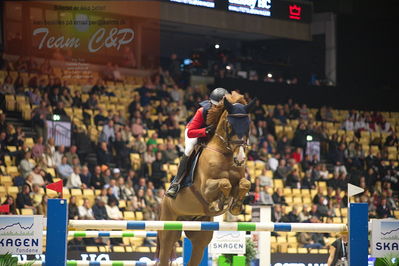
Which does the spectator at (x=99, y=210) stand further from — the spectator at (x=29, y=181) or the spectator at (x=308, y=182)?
the spectator at (x=308, y=182)

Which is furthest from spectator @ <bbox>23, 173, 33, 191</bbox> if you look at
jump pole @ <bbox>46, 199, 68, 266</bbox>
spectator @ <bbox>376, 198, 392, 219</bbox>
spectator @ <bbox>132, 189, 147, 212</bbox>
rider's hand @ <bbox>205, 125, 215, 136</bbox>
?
spectator @ <bbox>376, 198, 392, 219</bbox>

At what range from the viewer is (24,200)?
1387 centimetres

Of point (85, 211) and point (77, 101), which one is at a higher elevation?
point (77, 101)

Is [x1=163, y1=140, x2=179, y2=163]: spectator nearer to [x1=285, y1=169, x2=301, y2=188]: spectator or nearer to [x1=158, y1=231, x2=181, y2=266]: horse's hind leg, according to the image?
[x1=285, y1=169, x2=301, y2=188]: spectator

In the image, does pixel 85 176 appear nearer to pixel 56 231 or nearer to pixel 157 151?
pixel 157 151

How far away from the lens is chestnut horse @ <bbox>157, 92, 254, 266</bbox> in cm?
735

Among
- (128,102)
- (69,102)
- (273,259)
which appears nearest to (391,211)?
(273,259)

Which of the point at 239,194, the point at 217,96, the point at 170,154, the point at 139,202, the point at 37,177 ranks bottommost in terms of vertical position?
the point at 139,202

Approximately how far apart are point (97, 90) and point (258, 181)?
4.59 m

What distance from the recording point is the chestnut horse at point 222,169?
7.35 metres

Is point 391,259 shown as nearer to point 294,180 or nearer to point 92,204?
point 92,204

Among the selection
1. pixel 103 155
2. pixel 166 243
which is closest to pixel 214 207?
pixel 166 243

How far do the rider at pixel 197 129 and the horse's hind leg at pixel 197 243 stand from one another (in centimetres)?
58

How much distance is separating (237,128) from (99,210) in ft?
25.1
